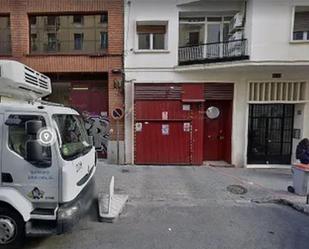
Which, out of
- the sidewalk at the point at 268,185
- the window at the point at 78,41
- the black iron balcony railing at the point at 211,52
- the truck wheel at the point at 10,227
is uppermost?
the window at the point at 78,41

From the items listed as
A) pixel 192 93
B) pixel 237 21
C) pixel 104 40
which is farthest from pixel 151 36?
pixel 237 21

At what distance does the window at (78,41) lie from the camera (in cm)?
1153

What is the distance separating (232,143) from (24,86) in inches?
335

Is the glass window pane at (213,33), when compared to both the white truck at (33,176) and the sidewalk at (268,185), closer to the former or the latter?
the sidewalk at (268,185)

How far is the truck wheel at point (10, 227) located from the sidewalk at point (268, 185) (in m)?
5.50

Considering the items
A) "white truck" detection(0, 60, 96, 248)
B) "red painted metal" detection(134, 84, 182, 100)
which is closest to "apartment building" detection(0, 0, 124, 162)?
"red painted metal" detection(134, 84, 182, 100)

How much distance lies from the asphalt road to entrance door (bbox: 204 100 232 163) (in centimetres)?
328

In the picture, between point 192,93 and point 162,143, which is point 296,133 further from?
point 162,143

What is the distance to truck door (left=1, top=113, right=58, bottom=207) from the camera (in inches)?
169

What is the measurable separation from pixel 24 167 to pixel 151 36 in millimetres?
8449

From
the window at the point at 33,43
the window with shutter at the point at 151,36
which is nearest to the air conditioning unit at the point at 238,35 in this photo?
the window with shutter at the point at 151,36

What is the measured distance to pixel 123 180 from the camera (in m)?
9.09

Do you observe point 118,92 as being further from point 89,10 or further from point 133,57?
point 89,10

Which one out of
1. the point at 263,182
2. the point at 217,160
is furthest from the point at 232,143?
the point at 263,182
